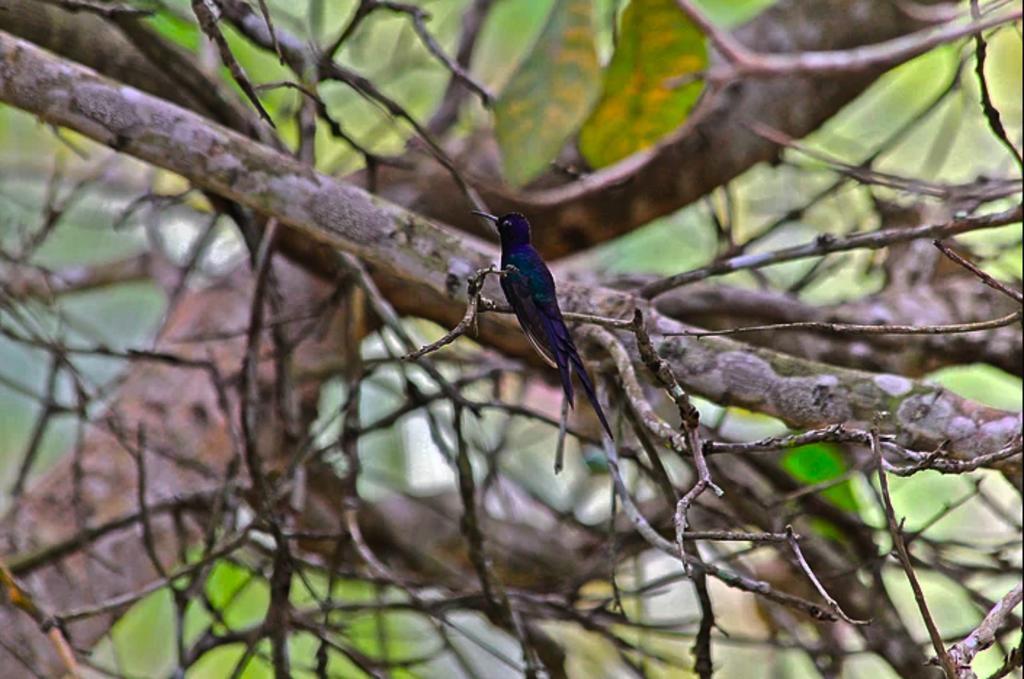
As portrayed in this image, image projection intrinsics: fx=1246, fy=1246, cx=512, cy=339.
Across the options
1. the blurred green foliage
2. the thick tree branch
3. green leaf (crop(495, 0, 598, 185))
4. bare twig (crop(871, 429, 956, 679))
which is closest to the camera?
bare twig (crop(871, 429, 956, 679))

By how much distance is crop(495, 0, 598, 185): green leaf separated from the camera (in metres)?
2.38

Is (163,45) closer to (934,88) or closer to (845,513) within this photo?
(845,513)

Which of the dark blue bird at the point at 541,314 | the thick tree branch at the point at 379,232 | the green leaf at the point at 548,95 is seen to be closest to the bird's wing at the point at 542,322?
the dark blue bird at the point at 541,314

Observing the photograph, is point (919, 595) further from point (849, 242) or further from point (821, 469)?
point (821, 469)

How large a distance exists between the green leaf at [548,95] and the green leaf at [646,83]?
11 cm

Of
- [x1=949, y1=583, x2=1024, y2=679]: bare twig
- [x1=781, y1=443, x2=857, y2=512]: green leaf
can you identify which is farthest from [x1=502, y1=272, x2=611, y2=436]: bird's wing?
[x1=781, y1=443, x2=857, y2=512]: green leaf

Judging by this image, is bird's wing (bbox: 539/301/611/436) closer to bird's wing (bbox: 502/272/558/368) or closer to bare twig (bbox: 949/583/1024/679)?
bird's wing (bbox: 502/272/558/368)

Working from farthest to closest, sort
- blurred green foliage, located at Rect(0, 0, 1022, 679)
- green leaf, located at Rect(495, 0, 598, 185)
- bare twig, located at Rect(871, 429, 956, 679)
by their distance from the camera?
blurred green foliage, located at Rect(0, 0, 1022, 679) → green leaf, located at Rect(495, 0, 598, 185) → bare twig, located at Rect(871, 429, 956, 679)

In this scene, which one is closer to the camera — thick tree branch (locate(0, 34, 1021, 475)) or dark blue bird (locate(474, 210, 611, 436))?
dark blue bird (locate(474, 210, 611, 436))

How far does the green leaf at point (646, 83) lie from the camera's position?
8.23 feet

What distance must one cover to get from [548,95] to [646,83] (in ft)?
0.83

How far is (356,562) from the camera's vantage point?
128 inches

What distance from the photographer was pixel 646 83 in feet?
8.34

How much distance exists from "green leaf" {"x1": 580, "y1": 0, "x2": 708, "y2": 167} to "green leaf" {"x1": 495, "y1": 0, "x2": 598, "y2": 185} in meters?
0.11
